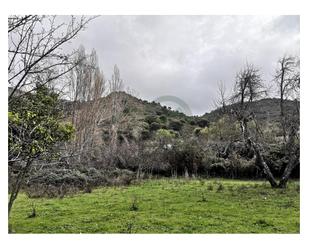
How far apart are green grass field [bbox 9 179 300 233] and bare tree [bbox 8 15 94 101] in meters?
2.46

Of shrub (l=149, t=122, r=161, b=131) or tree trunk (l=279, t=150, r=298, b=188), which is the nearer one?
tree trunk (l=279, t=150, r=298, b=188)

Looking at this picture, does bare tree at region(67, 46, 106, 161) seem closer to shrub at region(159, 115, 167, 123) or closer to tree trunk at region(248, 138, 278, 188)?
shrub at region(159, 115, 167, 123)

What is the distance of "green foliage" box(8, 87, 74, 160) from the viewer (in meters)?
3.72

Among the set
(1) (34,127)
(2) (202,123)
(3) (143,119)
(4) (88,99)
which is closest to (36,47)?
(1) (34,127)

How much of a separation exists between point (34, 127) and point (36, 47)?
997 mm

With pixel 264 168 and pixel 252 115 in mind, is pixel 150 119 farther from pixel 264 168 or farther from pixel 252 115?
pixel 264 168

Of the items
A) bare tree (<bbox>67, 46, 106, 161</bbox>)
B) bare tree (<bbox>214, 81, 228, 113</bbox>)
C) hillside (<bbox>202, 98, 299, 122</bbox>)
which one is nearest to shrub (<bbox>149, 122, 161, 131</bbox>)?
bare tree (<bbox>67, 46, 106, 161</bbox>)

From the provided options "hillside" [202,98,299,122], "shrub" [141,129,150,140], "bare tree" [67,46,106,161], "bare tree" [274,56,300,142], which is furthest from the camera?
"shrub" [141,129,150,140]

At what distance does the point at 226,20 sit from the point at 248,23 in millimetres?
509

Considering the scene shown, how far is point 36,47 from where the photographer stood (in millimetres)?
3828

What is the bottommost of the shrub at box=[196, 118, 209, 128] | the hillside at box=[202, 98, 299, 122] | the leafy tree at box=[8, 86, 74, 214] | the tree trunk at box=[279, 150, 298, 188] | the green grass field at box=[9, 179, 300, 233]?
the green grass field at box=[9, 179, 300, 233]

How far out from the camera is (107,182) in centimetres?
1086
